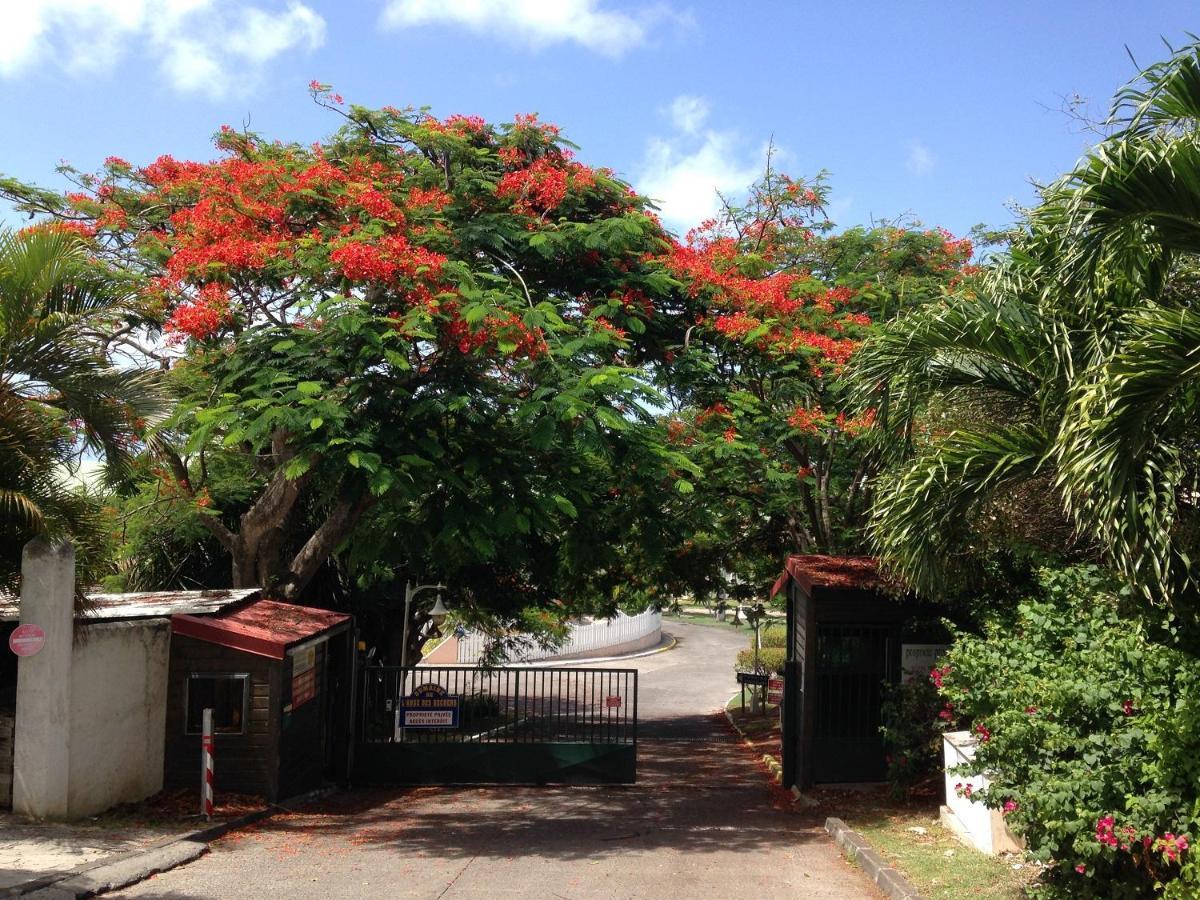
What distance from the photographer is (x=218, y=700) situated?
12.6 metres

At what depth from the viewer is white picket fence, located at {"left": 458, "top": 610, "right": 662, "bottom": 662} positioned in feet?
127

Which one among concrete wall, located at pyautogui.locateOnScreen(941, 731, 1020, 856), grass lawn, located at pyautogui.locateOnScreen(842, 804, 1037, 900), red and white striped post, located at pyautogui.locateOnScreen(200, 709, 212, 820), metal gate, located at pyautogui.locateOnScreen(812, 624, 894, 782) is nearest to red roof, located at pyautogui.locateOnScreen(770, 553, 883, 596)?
metal gate, located at pyautogui.locateOnScreen(812, 624, 894, 782)

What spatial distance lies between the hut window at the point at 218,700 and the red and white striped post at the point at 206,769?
1.91 ft

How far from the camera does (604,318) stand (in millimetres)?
14234

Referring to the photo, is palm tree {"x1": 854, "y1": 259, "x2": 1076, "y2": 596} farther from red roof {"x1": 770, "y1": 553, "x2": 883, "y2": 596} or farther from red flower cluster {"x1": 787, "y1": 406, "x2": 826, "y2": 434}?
red flower cluster {"x1": 787, "y1": 406, "x2": 826, "y2": 434}

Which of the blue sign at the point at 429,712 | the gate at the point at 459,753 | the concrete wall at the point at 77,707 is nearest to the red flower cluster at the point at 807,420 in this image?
the gate at the point at 459,753

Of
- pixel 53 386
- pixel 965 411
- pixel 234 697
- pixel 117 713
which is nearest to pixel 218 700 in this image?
pixel 234 697

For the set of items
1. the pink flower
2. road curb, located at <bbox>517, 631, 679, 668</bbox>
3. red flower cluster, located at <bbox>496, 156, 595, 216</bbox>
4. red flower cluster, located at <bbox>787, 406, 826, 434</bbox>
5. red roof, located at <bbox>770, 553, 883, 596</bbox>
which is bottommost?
road curb, located at <bbox>517, 631, 679, 668</bbox>

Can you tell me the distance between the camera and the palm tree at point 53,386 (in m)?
9.12

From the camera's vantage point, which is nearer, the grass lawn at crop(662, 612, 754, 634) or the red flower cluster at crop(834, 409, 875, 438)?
the red flower cluster at crop(834, 409, 875, 438)

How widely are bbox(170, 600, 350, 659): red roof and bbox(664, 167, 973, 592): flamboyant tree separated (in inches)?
206

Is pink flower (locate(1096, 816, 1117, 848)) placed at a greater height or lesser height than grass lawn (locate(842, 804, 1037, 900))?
greater

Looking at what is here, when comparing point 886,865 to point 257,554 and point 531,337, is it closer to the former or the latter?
point 531,337

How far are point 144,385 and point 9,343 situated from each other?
1.04 m
